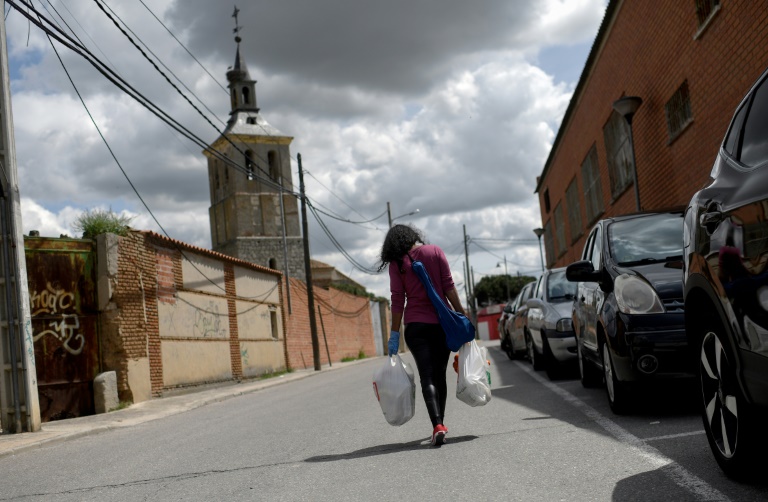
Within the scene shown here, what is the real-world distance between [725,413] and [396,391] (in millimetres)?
2981

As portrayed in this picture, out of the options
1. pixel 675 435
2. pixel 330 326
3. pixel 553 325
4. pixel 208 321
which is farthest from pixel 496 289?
pixel 675 435

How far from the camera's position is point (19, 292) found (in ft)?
36.6

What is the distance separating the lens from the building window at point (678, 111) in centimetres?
1377

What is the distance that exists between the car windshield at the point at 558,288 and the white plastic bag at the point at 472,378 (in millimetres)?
5750

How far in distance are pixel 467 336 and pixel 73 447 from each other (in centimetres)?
530

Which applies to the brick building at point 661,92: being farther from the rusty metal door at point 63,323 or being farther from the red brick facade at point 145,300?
the rusty metal door at point 63,323

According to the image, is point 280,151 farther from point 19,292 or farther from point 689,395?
point 689,395

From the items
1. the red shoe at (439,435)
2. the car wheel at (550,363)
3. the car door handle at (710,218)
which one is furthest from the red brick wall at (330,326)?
the car door handle at (710,218)

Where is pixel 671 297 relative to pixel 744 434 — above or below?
above

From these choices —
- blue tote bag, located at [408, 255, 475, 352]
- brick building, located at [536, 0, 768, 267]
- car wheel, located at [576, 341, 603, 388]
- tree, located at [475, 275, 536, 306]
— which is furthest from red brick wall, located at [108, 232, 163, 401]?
tree, located at [475, 275, 536, 306]

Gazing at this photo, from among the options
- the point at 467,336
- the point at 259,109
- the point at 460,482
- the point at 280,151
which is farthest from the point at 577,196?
the point at 259,109

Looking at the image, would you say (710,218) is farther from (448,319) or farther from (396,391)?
(396,391)

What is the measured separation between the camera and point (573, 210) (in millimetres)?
30266

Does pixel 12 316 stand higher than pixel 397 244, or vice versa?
pixel 397 244
